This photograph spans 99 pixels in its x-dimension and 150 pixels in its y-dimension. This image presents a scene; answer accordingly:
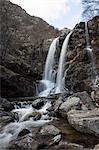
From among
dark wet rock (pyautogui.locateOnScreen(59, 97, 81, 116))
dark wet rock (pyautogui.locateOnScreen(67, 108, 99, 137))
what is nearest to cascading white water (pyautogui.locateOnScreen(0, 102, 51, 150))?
dark wet rock (pyautogui.locateOnScreen(59, 97, 81, 116))

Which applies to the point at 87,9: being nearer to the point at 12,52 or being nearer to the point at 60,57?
the point at 60,57

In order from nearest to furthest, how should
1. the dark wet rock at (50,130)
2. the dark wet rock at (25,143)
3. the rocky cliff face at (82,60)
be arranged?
the dark wet rock at (25,143), the dark wet rock at (50,130), the rocky cliff face at (82,60)

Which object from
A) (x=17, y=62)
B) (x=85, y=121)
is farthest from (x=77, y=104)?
(x=17, y=62)

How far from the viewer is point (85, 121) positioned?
1152 cm

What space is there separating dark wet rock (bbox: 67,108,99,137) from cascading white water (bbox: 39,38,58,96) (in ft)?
33.0

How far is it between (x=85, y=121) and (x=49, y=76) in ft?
45.7

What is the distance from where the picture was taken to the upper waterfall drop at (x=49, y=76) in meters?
23.5

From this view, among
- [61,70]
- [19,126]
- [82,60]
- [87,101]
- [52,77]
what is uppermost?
[82,60]

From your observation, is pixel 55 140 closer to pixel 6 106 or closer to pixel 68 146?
pixel 68 146

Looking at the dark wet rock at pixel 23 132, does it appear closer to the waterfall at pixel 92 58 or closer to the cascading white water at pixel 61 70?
the waterfall at pixel 92 58

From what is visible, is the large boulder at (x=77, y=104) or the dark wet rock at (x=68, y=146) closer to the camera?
the dark wet rock at (x=68, y=146)

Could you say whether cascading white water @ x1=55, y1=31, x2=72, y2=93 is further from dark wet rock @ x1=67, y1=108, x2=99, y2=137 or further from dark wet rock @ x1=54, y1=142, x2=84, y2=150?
dark wet rock @ x1=54, y1=142, x2=84, y2=150

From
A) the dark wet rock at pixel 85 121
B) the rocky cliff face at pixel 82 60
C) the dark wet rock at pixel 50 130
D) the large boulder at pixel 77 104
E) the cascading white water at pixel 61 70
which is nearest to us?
the dark wet rock at pixel 85 121

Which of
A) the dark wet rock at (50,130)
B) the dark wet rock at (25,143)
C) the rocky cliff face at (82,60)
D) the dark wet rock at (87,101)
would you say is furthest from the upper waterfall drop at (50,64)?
the dark wet rock at (25,143)
